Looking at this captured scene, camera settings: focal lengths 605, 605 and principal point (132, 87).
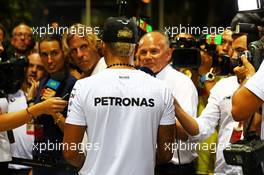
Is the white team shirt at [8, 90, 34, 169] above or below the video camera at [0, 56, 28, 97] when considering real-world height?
below

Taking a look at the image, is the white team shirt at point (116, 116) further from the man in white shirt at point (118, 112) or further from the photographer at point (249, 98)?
the photographer at point (249, 98)

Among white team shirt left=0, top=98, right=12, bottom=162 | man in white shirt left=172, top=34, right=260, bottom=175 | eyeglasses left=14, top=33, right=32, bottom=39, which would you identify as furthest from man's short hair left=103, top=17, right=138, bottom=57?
eyeglasses left=14, top=33, right=32, bottom=39

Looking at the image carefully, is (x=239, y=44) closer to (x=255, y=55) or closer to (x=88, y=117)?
(x=255, y=55)

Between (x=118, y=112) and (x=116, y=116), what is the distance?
21 millimetres

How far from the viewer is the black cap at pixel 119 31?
2963 millimetres

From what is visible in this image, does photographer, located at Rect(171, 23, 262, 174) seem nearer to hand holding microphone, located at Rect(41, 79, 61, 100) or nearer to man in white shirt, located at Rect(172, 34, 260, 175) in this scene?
man in white shirt, located at Rect(172, 34, 260, 175)

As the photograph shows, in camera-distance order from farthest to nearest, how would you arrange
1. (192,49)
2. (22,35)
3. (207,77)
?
1. (22,35)
2. (207,77)
3. (192,49)

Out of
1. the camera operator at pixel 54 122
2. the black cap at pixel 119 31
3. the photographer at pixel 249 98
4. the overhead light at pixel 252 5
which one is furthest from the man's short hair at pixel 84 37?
the photographer at pixel 249 98

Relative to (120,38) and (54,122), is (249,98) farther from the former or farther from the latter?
(54,122)

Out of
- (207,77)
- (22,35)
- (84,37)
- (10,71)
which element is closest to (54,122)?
(10,71)

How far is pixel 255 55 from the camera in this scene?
10.1ft

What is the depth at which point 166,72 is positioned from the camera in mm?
4234

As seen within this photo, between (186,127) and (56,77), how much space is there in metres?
0.98

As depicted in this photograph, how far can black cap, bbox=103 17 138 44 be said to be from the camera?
2963 mm
